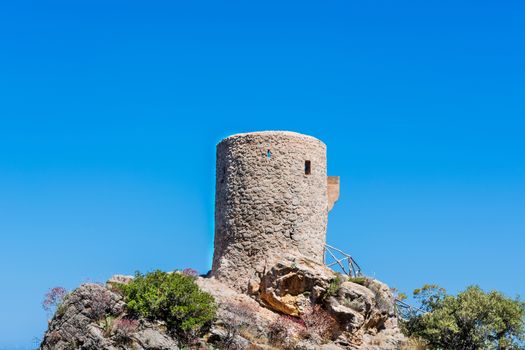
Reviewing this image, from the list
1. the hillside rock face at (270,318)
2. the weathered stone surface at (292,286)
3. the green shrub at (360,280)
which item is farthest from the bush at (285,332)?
the green shrub at (360,280)

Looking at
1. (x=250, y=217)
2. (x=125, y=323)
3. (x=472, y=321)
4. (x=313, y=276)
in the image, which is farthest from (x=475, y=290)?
(x=125, y=323)

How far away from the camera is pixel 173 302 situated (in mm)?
24391

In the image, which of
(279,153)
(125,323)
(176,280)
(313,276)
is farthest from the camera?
(279,153)

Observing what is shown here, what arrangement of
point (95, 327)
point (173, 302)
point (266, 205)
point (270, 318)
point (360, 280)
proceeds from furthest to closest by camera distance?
1. point (360, 280)
2. point (266, 205)
3. point (270, 318)
4. point (173, 302)
5. point (95, 327)

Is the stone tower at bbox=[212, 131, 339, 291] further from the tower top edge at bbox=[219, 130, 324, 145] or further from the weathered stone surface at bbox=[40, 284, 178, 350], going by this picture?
the weathered stone surface at bbox=[40, 284, 178, 350]

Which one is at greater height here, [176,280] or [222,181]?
[222,181]

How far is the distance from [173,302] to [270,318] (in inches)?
153

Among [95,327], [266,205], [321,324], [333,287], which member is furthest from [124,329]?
[333,287]

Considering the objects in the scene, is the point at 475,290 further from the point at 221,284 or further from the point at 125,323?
the point at 125,323

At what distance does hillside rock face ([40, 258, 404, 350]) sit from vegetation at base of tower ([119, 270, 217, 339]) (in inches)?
13.7

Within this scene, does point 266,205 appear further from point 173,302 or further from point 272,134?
point 173,302

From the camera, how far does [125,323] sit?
23266 millimetres

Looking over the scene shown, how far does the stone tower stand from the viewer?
28.0 metres

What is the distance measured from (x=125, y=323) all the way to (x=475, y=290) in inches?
552
